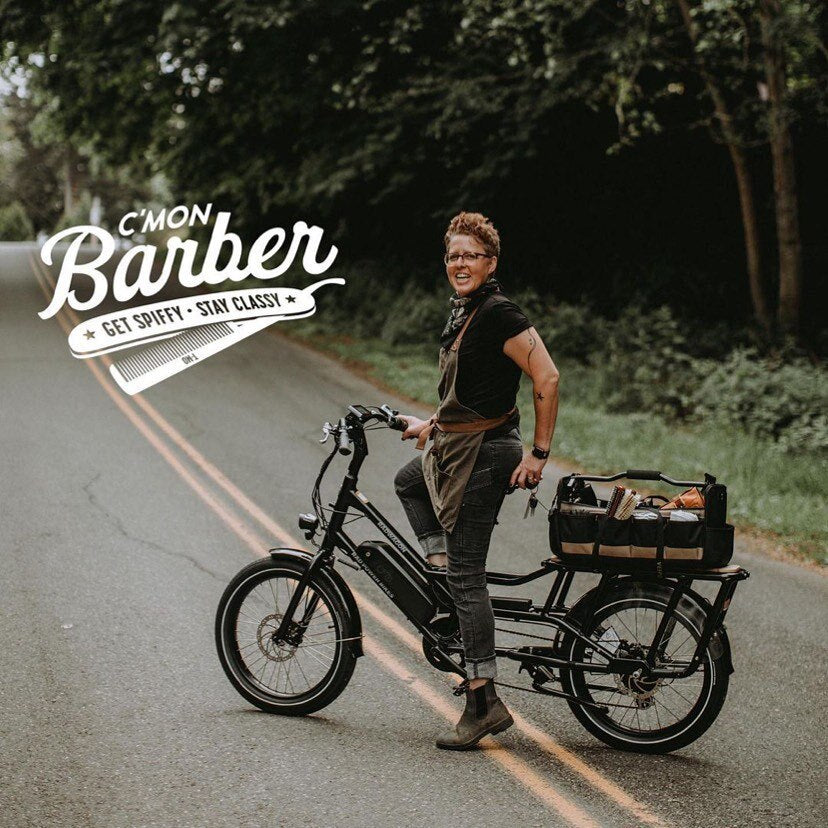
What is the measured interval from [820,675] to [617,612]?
1.81 metres

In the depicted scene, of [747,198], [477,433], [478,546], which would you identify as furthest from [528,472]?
[747,198]

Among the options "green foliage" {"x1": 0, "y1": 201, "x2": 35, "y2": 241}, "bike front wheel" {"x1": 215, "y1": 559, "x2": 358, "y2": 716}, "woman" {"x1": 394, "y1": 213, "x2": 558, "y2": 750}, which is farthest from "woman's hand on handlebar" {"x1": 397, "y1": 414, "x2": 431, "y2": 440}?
"green foliage" {"x1": 0, "y1": 201, "x2": 35, "y2": 241}

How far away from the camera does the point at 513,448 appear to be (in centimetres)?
443

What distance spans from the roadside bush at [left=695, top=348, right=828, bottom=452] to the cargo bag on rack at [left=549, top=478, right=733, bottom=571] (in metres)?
8.11

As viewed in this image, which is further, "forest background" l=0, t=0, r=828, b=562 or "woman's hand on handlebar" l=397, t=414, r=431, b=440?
"forest background" l=0, t=0, r=828, b=562

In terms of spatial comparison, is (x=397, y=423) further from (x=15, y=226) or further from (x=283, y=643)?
(x=15, y=226)

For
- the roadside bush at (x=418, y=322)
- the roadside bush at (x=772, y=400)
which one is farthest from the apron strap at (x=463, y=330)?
the roadside bush at (x=418, y=322)

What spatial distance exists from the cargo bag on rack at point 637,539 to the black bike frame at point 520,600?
9 centimetres

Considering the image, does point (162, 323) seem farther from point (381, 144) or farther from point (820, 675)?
point (820, 675)

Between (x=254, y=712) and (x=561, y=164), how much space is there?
1622cm

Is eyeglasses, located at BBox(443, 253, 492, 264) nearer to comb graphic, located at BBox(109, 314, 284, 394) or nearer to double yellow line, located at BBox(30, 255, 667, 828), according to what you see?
double yellow line, located at BBox(30, 255, 667, 828)

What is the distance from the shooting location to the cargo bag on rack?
167 inches

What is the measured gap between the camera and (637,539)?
4.32 metres

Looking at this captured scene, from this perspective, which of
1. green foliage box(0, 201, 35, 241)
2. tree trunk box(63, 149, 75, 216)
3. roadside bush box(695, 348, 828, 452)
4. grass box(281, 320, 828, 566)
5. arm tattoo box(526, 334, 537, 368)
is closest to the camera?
arm tattoo box(526, 334, 537, 368)
